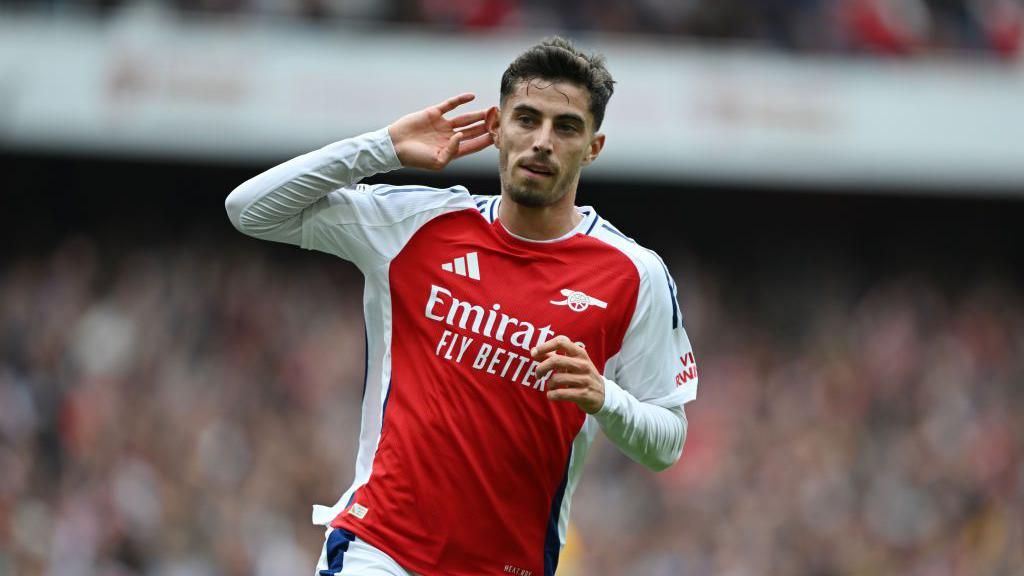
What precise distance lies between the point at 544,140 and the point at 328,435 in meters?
9.84

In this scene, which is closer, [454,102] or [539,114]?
[539,114]

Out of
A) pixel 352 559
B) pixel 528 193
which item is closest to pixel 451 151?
pixel 528 193

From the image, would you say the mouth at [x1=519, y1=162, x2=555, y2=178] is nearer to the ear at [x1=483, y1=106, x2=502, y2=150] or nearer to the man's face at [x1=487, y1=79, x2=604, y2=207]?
the man's face at [x1=487, y1=79, x2=604, y2=207]

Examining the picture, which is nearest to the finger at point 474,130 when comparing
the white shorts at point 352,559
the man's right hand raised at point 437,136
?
the man's right hand raised at point 437,136

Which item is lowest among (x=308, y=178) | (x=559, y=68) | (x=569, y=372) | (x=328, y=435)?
(x=328, y=435)

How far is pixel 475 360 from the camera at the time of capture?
5.21 metres

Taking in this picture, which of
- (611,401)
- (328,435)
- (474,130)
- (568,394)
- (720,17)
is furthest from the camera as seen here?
(720,17)

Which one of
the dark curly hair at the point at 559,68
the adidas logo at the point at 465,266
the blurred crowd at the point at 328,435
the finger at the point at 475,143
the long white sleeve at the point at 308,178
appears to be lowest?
the blurred crowd at the point at 328,435

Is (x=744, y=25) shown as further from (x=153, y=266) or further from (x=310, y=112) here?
(x=153, y=266)

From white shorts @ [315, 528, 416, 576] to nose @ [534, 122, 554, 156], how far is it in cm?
137

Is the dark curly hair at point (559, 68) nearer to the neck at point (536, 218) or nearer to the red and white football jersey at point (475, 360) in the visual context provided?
the neck at point (536, 218)

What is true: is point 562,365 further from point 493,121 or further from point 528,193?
point 493,121

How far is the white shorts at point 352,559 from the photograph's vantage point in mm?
5098

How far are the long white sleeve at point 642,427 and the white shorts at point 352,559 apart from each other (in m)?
0.80
